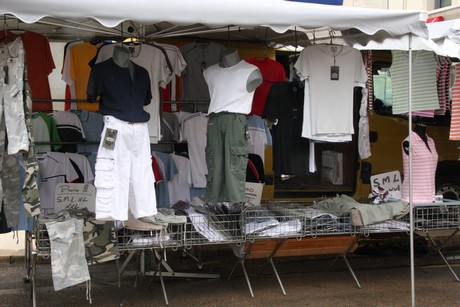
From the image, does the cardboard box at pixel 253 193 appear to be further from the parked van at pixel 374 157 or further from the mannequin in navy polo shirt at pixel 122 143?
the parked van at pixel 374 157

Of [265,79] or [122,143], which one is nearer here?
[122,143]

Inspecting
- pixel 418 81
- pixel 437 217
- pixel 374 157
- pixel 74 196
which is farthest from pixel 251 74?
pixel 374 157

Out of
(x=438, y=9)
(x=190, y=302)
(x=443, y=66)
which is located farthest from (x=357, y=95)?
(x=438, y=9)

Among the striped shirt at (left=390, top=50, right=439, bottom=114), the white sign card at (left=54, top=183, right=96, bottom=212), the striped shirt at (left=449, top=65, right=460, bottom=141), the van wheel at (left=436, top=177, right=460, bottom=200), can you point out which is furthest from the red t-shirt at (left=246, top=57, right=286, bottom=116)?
the van wheel at (left=436, top=177, right=460, bottom=200)

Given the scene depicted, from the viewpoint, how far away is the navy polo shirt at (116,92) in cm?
463

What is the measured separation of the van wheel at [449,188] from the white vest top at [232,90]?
3.86 m

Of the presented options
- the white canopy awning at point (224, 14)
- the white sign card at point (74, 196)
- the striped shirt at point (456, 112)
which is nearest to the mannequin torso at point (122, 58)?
the white canopy awning at point (224, 14)

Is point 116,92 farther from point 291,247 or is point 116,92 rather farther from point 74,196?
point 291,247

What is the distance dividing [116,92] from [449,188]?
5.14 m

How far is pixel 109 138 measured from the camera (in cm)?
449

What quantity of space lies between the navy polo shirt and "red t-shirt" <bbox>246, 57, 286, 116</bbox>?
1373mm

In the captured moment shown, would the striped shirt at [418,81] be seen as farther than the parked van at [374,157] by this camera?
No

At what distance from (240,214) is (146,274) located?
130 cm

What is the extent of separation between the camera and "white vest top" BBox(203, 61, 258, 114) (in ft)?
16.3
